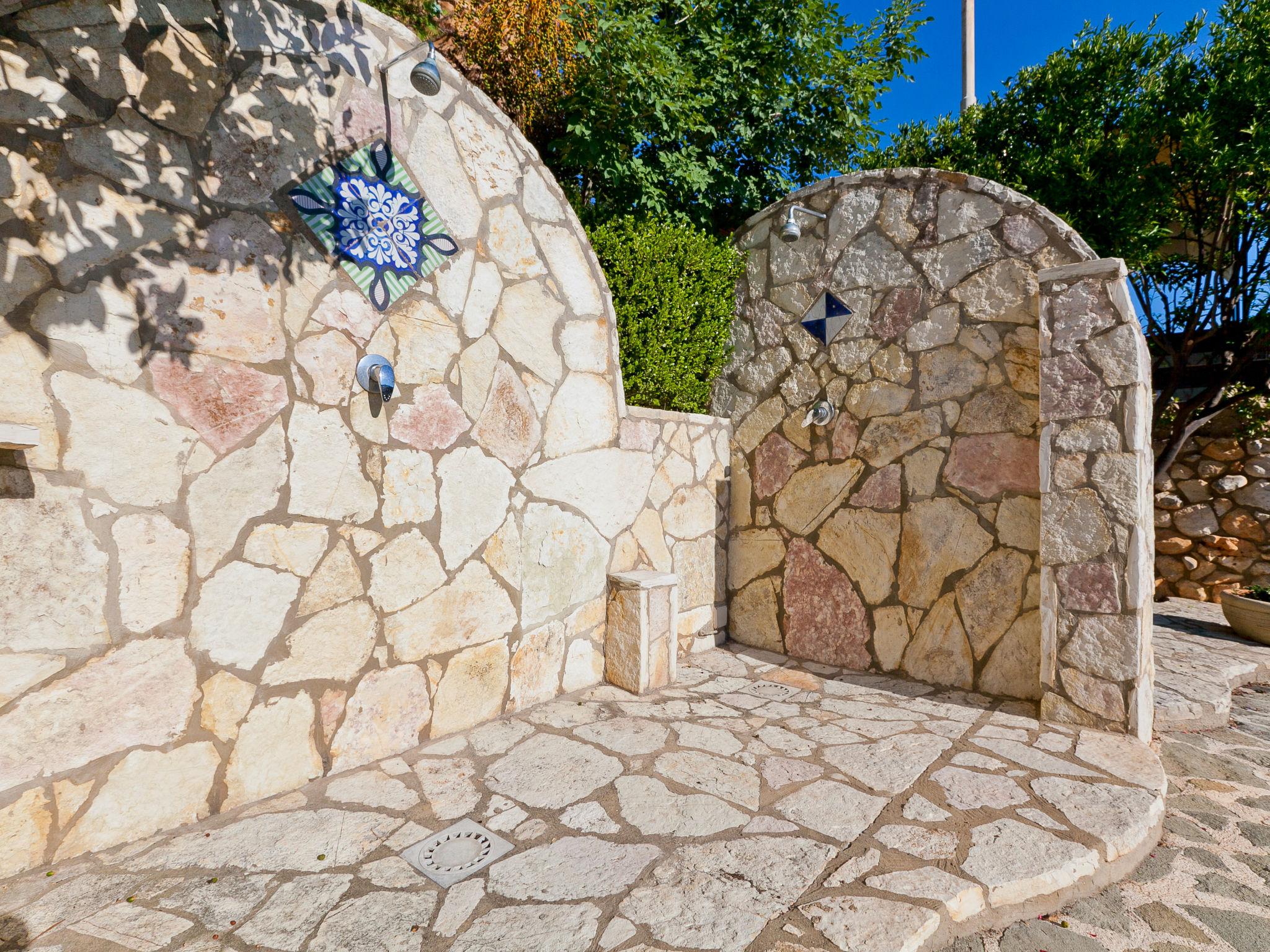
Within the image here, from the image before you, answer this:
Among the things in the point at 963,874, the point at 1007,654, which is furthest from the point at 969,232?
the point at 963,874

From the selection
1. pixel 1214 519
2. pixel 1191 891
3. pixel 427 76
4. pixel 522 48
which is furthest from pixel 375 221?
pixel 1214 519

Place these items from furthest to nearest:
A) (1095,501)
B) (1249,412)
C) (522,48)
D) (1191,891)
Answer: (1249,412) < (522,48) < (1095,501) < (1191,891)

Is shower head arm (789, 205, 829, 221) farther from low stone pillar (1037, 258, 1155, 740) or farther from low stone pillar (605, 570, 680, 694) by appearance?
low stone pillar (605, 570, 680, 694)

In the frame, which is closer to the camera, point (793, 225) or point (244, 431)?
point (244, 431)

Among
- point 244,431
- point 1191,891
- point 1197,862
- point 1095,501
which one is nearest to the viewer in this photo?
point 1191,891

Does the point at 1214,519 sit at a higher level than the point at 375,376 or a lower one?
lower

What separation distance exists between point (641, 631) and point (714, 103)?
5.06 metres

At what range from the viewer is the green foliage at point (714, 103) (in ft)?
17.8

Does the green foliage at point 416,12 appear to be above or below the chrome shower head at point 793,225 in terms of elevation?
above

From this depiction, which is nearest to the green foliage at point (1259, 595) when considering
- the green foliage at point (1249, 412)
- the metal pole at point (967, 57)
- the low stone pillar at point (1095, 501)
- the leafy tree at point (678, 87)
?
the green foliage at point (1249, 412)

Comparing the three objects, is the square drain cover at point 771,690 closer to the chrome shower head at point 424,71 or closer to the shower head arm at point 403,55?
the chrome shower head at point 424,71

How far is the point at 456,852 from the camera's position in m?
2.33

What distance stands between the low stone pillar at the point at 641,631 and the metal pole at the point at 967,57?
10.4 meters

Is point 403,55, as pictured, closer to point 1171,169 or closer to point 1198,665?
point 1198,665
